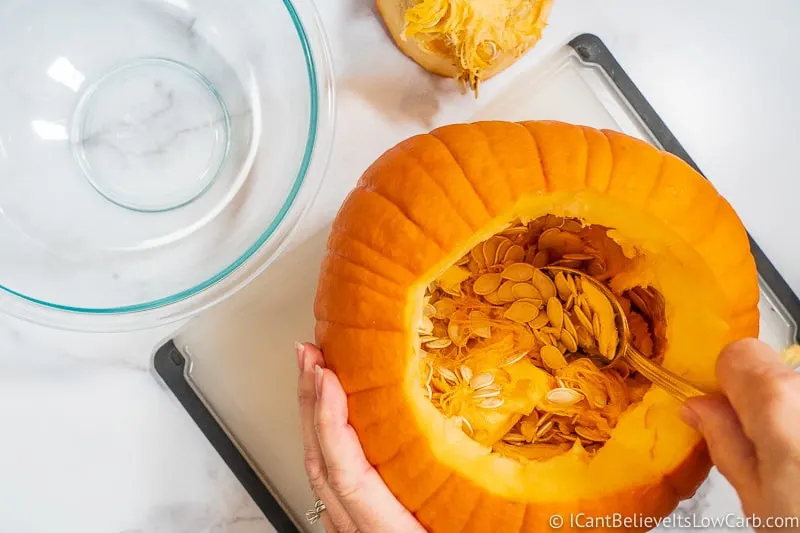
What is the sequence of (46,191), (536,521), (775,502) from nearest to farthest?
(775,502) < (536,521) < (46,191)

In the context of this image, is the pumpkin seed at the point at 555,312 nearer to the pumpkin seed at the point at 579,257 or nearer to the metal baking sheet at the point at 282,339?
the pumpkin seed at the point at 579,257

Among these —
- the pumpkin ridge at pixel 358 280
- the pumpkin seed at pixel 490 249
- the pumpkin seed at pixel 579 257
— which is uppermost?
the pumpkin ridge at pixel 358 280

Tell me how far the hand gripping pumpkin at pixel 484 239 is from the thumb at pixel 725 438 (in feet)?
0.15

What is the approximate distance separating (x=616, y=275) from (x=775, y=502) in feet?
0.90

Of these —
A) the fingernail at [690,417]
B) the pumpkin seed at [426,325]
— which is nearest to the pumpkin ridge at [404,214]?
the pumpkin seed at [426,325]

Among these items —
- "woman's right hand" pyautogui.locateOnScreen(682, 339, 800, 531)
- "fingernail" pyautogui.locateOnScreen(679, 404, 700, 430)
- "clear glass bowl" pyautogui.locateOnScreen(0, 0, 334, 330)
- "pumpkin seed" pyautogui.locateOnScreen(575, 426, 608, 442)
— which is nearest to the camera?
"woman's right hand" pyautogui.locateOnScreen(682, 339, 800, 531)

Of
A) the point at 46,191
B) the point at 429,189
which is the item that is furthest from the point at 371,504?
the point at 46,191

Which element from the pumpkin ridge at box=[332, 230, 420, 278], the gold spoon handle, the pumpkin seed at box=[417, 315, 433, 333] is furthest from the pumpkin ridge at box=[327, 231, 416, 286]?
the gold spoon handle

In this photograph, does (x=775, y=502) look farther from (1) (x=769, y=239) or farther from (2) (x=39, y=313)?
(2) (x=39, y=313)

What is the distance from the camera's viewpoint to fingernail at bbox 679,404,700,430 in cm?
51

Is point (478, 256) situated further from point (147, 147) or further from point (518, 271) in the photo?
point (147, 147)

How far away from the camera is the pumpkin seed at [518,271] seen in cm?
66

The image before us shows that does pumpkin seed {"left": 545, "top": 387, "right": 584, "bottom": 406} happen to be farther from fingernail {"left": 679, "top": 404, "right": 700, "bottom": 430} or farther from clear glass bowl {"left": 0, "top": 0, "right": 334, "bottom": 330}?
clear glass bowl {"left": 0, "top": 0, "right": 334, "bottom": 330}

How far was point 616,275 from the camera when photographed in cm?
65
